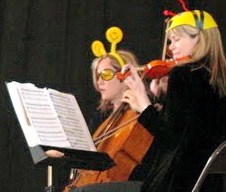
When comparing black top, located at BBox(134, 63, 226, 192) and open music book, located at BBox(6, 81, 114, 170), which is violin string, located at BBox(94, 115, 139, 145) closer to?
open music book, located at BBox(6, 81, 114, 170)

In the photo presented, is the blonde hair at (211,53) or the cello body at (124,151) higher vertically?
the blonde hair at (211,53)

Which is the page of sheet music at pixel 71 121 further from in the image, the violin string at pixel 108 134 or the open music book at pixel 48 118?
the violin string at pixel 108 134

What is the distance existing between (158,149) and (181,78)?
14.7 inches

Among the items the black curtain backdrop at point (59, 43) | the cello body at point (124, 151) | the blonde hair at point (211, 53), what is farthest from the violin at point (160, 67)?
the black curtain backdrop at point (59, 43)

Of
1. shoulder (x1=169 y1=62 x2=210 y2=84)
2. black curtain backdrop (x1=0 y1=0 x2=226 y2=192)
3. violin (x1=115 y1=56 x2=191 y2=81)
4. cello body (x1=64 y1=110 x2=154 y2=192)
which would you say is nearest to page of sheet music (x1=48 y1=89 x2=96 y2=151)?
cello body (x1=64 y1=110 x2=154 y2=192)

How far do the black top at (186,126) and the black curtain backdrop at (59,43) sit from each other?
1.34 metres

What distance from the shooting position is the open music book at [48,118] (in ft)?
6.34

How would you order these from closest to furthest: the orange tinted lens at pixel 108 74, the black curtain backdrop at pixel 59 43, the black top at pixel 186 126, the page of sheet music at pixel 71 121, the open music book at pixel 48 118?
the black top at pixel 186 126 → the open music book at pixel 48 118 → the page of sheet music at pixel 71 121 → the orange tinted lens at pixel 108 74 → the black curtain backdrop at pixel 59 43

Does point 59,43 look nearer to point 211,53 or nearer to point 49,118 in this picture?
point 49,118

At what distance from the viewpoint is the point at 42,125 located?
1.96 metres

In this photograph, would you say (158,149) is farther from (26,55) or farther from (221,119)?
(26,55)

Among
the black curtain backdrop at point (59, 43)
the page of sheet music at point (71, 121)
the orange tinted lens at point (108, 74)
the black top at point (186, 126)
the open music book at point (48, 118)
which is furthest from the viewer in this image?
the black curtain backdrop at point (59, 43)

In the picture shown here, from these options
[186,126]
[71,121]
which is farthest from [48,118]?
[186,126]

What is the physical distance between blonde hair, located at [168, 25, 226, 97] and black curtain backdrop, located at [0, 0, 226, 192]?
1.18 metres
